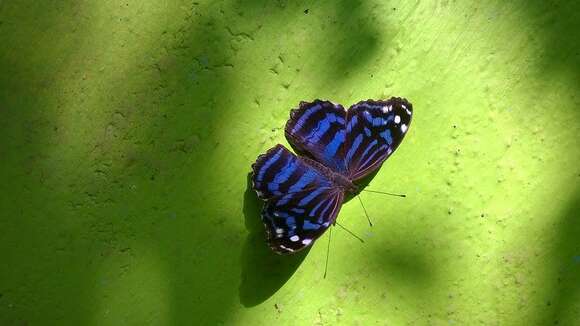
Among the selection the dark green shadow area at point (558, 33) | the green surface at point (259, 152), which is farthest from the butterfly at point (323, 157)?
the dark green shadow area at point (558, 33)

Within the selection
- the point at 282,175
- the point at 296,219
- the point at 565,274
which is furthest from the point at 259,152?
the point at 565,274

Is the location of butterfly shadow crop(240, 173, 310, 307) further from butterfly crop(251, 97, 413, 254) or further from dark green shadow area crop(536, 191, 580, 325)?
dark green shadow area crop(536, 191, 580, 325)

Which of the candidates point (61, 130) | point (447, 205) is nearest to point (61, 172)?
point (61, 130)

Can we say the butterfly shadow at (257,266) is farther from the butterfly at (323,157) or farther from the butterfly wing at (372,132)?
the butterfly wing at (372,132)

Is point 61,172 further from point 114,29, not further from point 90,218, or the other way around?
point 114,29

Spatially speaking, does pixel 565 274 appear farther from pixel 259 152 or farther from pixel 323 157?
pixel 259 152

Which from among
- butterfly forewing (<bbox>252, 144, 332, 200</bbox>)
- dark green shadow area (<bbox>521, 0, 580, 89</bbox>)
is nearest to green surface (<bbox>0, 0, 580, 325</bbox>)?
dark green shadow area (<bbox>521, 0, 580, 89</bbox>)
